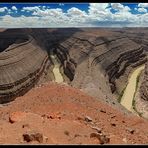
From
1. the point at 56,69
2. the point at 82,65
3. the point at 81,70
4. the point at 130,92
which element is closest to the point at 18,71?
the point at 81,70

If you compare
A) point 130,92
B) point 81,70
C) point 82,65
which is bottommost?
point 130,92

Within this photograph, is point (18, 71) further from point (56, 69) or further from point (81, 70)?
point (56, 69)

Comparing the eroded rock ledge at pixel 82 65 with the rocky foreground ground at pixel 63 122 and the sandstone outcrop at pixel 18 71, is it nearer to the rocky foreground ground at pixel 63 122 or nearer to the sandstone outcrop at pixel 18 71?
the sandstone outcrop at pixel 18 71

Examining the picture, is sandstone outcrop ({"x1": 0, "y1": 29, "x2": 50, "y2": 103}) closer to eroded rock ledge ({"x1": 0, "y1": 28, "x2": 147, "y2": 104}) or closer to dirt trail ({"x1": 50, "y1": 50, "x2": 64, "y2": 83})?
eroded rock ledge ({"x1": 0, "y1": 28, "x2": 147, "y2": 104})

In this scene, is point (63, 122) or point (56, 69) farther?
point (56, 69)

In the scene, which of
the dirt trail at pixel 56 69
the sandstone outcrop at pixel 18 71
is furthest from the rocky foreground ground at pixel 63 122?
the dirt trail at pixel 56 69

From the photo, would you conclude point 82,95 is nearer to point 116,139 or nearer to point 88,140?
point 116,139

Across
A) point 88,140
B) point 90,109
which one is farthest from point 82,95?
point 88,140

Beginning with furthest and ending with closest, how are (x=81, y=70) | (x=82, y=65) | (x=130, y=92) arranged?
(x=82, y=65)
(x=81, y=70)
(x=130, y=92)

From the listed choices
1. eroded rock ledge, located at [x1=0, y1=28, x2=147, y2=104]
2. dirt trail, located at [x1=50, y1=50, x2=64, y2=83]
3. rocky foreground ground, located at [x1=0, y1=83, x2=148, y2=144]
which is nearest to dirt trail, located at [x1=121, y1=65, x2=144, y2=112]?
eroded rock ledge, located at [x1=0, y1=28, x2=147, y2=104]
